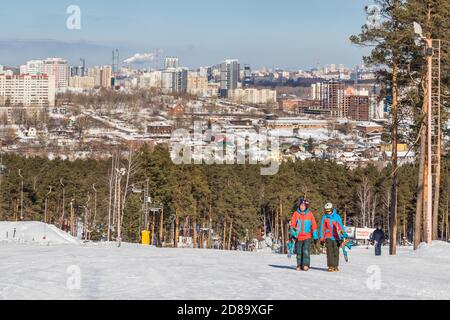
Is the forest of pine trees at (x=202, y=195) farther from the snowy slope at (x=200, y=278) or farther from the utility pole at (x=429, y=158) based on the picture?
the snowy slope at (x=200, y=278)

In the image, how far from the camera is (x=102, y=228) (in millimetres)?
71375

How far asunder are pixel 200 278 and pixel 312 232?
233 centimetres

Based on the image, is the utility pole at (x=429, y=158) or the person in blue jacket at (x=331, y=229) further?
the utility pole at (x=429, y=158)

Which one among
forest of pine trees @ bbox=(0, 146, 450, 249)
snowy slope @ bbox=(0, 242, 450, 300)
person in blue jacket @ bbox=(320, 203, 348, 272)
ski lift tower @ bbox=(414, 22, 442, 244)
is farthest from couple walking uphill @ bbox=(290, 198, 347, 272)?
forest of pine trees @ bbox=(0, 146, 450, 249)

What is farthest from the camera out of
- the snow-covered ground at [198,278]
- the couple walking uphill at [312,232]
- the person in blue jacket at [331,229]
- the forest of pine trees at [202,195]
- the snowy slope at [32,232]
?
the forest of pine trees at [202,195]

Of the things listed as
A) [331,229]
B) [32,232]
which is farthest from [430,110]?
[32,232]

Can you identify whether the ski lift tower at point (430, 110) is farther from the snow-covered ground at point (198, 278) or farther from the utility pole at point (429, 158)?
the snow-covered ground at point (198, 278)

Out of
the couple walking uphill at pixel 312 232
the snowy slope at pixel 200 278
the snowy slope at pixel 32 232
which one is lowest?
the snowy slope at pixel 32 232

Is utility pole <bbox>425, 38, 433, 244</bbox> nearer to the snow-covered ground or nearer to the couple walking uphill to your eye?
the snow-covered ground

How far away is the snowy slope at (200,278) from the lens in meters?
12.7

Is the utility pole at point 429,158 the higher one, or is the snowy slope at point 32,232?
the utility pole at point 429,158

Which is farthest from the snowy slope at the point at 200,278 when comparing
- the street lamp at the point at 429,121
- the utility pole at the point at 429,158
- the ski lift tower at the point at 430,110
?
the ski lift tower at the point at 430,110

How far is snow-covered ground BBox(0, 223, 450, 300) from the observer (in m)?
12.7

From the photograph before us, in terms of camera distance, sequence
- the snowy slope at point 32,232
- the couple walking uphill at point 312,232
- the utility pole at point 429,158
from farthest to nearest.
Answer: the snowy slope at point 32,232 < the utility pole at point 429,158 < the couple walking uphill at point 312,232
